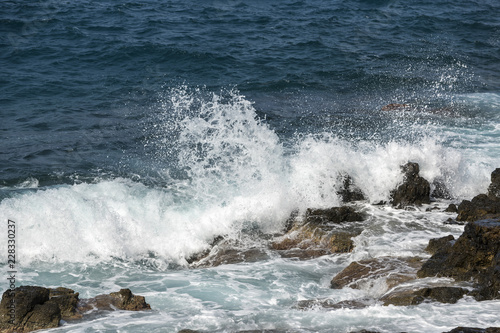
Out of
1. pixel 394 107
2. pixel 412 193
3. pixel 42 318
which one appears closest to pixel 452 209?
pixel 412 193

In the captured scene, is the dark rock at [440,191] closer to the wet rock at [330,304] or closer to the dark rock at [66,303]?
the wet rock at [330,304]

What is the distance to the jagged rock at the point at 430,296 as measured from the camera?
6.72m

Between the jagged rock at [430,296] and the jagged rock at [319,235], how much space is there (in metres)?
2.06

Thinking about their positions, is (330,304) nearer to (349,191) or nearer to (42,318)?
(42,318)

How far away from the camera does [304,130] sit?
14422 mm

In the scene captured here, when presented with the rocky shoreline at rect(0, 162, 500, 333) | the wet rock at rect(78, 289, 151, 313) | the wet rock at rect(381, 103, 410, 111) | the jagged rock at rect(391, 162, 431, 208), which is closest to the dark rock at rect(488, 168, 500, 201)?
the rocky shoreline at rect(0, 162, 500, 333)

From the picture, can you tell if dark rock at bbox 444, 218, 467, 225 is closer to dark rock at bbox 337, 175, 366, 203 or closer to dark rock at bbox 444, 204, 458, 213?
dark rock at bbox 444, 204, 458, 213

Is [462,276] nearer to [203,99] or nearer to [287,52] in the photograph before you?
[203,99]

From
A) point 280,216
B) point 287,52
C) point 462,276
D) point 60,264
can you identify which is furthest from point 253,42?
point 462,276

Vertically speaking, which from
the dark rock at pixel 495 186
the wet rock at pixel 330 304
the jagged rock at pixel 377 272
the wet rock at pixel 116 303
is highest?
the dark rock at pixel 495 186

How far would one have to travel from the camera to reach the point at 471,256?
731 centimetres

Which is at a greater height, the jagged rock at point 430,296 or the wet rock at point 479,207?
the wet rock at point 479,207

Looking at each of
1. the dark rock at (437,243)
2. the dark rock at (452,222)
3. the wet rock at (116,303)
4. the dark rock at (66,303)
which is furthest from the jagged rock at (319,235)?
the dark rock at (66,303)

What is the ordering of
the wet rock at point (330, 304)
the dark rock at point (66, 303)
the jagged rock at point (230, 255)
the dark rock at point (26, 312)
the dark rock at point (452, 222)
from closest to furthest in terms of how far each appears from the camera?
the dark rock at point (26, 312) < the dark rock at point (66, 303) < the wet rock at point (330, 304) < the jagged rock at point (230, 255) < the dark rock at point (452, 222)
